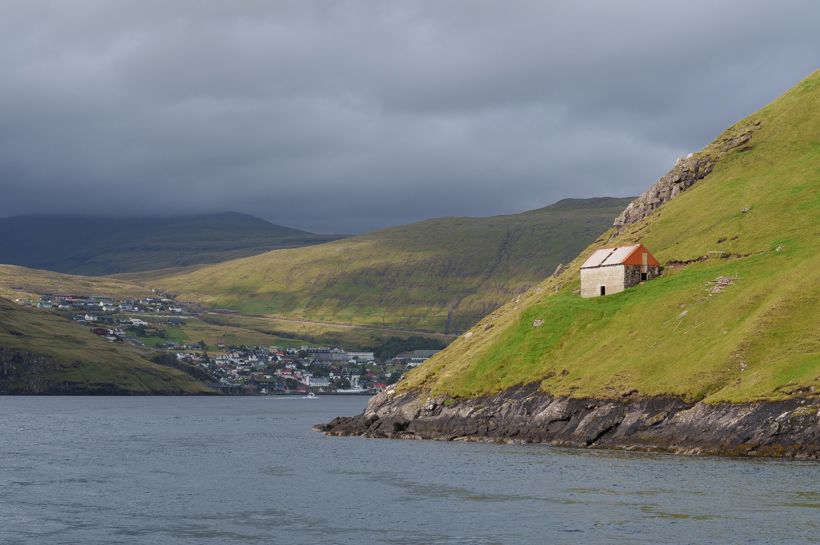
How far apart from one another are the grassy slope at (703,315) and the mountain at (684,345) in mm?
286

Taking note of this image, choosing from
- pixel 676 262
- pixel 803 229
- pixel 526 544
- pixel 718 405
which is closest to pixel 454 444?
pixel 718 405

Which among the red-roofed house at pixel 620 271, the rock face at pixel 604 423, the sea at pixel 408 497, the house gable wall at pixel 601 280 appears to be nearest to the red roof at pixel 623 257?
the red-roofed house at pixel 620 271

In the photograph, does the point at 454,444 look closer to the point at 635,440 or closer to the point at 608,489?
the point at 635,440

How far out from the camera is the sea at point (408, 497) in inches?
2844

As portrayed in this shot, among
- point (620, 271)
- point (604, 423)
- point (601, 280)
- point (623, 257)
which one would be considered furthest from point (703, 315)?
point (601, 280)

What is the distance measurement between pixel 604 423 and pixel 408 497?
44399 millimetres

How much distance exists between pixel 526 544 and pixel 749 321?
7191 centimetres

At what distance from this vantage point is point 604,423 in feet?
424

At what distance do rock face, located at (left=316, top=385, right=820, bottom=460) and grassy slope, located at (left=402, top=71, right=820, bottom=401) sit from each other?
1968 mm

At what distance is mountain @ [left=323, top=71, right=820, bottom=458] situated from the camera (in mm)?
116625

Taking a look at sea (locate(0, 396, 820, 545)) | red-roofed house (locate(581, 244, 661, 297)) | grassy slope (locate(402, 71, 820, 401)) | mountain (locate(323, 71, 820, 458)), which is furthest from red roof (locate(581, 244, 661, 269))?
sea (locate(0, 396, 820, 545))

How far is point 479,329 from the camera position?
19200 cm

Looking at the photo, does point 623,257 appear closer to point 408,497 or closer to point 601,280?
point 601,280

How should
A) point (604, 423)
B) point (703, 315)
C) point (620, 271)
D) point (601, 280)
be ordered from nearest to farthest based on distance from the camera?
1. point (604, 423)
2. point (703, 315)
3. point (620, 271)
4. point (601, 280)
